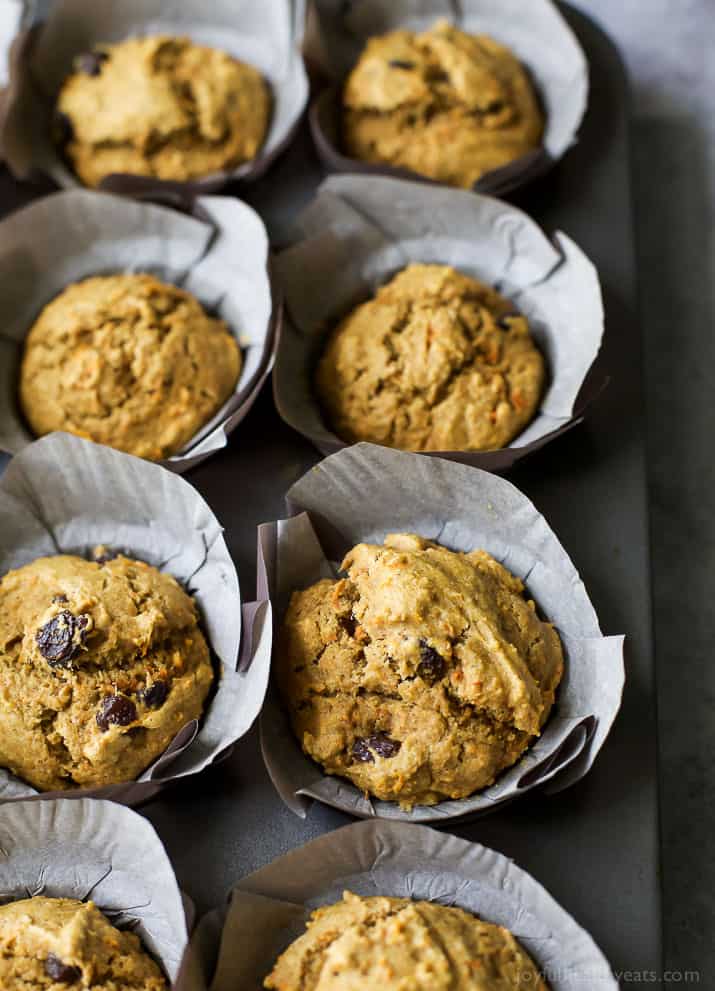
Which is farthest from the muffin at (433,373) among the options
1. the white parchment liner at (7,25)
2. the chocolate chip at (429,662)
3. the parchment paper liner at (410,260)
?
the white parchment liner at (7,25)

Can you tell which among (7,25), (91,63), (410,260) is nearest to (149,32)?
(91,63)

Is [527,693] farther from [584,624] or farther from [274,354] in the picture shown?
[274,354]

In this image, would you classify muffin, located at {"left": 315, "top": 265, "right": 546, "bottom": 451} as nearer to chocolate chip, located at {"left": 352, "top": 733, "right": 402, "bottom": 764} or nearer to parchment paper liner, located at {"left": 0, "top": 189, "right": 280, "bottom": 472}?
parchment paper liner, located at {"left": 0, "top": 189, "right": 280, "bottom": 472}

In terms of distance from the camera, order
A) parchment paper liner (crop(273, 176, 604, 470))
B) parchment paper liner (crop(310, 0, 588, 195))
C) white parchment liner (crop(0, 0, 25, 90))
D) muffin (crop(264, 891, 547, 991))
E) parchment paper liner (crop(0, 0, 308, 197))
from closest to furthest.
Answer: muffin (crop(264, 891, 547, 991)), parchment paper liner (crop(273, 176, 604, 470)), parchment paper liner (crop(310, 0, 588, 195)), parchment paper liner (crop(0, 0, 308, 197)), white parchment liner (crop(0, 0, 25, 90))

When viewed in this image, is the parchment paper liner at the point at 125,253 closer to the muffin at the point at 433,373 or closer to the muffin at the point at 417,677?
the muffin at the point at 433,373

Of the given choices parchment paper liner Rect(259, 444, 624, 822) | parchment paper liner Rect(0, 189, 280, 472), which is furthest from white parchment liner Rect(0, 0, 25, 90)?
parchment paper liner Rect(259, 444, 624, 822)

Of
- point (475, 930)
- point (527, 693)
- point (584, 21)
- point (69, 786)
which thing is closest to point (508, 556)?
point (527, 693)
